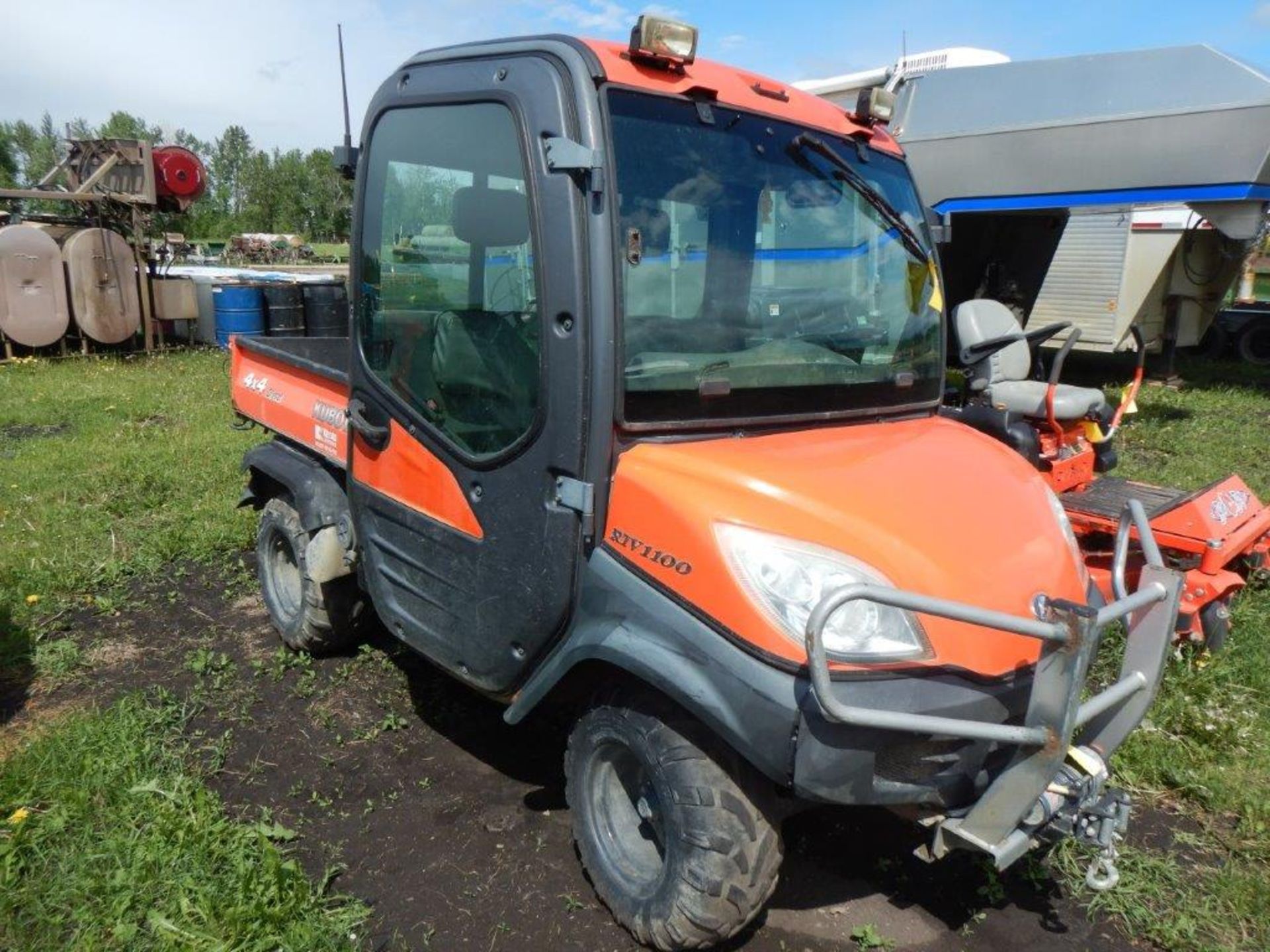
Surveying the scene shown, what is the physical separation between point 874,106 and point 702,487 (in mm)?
1580

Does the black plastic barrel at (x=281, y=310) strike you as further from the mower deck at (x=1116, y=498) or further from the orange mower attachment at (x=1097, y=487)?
the mower deck at (x=1116, y=498)

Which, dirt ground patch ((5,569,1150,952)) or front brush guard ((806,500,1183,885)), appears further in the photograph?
dirt ground patch ((5,569,1150,952))

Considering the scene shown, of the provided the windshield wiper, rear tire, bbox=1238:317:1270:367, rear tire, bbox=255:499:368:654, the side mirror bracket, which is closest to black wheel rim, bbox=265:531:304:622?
rear tire, bbox=255:499:368:654

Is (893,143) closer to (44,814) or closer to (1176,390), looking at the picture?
(44,814)

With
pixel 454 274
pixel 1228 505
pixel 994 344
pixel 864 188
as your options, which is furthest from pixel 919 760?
pixel 994 344

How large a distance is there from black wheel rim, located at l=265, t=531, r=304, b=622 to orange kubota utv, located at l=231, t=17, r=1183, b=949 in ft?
4.32

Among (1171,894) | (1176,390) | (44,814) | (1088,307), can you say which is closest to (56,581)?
(44,814)

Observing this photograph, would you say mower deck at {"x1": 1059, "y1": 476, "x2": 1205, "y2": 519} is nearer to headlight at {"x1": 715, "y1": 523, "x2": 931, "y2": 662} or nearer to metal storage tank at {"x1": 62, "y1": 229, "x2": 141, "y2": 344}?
headlight at {"x1": 715, "y1": 523, "x2": 931, "y2": 662}

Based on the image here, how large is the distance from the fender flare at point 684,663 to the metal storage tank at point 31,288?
11138 millimetres

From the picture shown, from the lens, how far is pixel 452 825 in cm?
299

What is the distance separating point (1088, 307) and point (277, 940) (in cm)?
1090

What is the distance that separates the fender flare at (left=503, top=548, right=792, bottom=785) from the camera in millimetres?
2002

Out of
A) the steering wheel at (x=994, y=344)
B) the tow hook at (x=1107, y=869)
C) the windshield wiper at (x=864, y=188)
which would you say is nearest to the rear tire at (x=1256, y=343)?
the steering wheel at (x=994, y=344)

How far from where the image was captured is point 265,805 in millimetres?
3084
